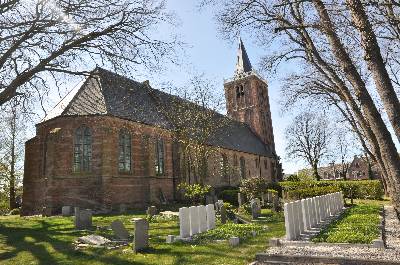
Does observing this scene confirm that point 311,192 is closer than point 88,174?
No

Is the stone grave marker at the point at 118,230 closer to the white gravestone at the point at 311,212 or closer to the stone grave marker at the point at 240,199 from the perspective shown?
the white gravestone at the point at 311,212

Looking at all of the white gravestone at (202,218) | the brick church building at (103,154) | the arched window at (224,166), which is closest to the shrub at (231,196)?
the brick church building at (103,154)

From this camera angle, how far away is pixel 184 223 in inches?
430

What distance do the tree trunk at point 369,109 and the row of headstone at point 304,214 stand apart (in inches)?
136

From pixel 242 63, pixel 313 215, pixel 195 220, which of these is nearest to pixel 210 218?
pixel 195 220

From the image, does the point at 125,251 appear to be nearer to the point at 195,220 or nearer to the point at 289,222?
the point at 195,220

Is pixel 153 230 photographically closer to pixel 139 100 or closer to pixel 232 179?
pixel 139 100

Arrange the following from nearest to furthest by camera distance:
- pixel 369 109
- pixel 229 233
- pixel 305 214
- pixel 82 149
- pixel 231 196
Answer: pixel 369 109 → pixel 229 233 → pixel 305 214 → pixel 82 149 → pixel 231 196

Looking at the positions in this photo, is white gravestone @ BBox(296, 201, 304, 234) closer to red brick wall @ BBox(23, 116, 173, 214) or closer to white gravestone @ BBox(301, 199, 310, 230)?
white gravestone @ BBox(301, 199, 310, 230)

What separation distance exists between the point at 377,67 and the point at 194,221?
7.83 m

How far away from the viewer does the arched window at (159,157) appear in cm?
2552

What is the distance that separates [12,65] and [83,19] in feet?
12.1

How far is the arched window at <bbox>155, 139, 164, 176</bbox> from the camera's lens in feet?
83.7

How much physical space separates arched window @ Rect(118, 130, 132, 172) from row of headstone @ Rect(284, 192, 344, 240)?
1343cm
